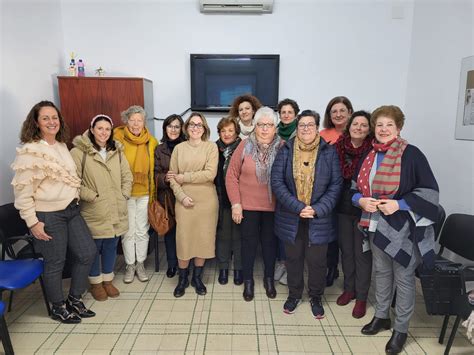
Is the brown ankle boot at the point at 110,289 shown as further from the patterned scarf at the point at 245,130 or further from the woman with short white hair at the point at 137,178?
the patterned scarf at the point at 245,130

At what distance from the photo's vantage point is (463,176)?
274 centimetres

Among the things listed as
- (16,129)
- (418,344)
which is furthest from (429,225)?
(16,129)

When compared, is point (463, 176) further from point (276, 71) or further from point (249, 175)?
point (276, 71)

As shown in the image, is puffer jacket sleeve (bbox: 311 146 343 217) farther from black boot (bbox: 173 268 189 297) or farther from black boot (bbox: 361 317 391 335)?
black boot (bbox: 173 268 189 297)

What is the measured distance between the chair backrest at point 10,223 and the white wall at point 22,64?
0.92ft

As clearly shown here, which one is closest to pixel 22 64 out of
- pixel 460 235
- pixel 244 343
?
pixel 244 343

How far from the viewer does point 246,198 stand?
245cm

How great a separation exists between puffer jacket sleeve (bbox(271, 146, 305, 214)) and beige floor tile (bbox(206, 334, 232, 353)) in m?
0.94

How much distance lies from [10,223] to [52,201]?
1.96ft

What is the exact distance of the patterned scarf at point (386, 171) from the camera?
75.6 inches

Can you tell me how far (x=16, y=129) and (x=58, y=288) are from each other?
1.51 metres

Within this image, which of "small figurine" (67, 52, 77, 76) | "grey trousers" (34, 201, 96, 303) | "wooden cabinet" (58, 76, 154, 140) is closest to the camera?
"grey trousers" (34, 201, 96, 303)

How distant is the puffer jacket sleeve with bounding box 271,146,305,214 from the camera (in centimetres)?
218

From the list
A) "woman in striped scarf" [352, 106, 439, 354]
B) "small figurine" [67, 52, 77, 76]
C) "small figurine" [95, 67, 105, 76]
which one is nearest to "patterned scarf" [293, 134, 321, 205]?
"woman in striped scarf" [352, 106, 439, 354]
